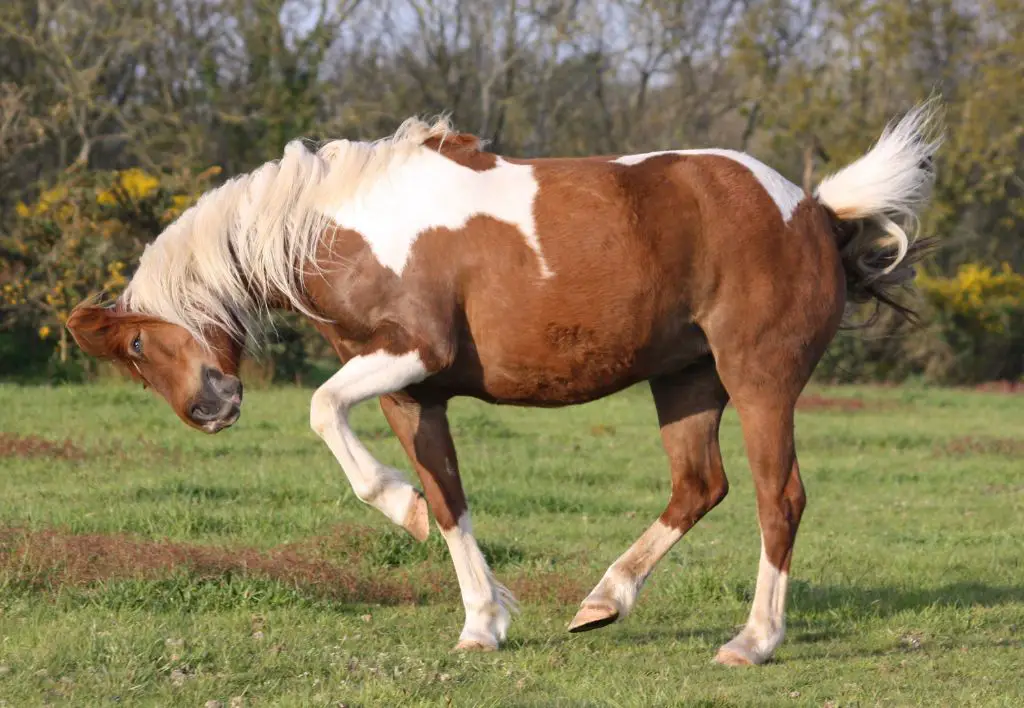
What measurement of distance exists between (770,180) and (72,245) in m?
13.9

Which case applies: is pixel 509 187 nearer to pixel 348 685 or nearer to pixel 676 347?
pixel 676 347

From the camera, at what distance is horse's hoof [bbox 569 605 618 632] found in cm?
563

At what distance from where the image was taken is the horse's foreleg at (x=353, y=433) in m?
5.35

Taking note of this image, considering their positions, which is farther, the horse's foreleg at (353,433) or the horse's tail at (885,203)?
the horse's tail at (885,203)

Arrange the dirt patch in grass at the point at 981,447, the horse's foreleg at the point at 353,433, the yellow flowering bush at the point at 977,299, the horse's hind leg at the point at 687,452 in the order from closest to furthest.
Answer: the horse's foreleg at the point at 353,433, the horse's hind leg at the point at 687,452, the dirt patch in grass at the point at 981,447, the yellow flowering bush at the point at 977,299

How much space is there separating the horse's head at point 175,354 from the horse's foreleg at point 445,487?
2.28 ft

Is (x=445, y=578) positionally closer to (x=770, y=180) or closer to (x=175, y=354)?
(x=175, y=354)

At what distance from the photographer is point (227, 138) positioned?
30359 millimetres

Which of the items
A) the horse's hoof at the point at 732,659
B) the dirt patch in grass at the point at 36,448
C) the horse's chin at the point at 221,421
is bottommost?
the dirt patch in grass at the point at 36,448

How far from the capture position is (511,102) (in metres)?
35.1

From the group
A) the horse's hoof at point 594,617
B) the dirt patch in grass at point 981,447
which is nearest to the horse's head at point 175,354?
the horse's hoof at point 594,617

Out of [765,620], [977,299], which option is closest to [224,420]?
[765,620]

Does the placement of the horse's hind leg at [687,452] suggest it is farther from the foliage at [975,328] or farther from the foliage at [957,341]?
the foliage at [975,328]

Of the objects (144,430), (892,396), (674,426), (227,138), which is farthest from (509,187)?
(227,138)
